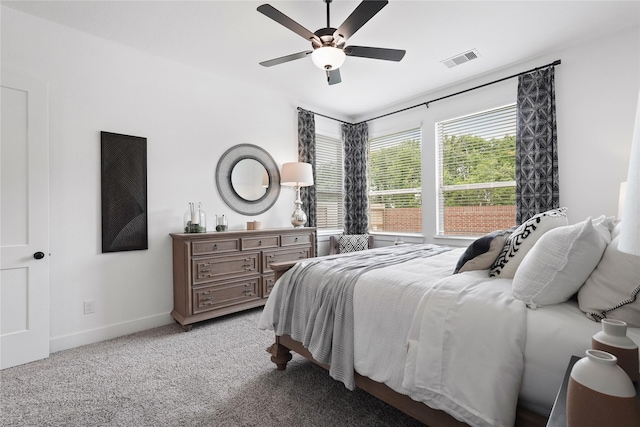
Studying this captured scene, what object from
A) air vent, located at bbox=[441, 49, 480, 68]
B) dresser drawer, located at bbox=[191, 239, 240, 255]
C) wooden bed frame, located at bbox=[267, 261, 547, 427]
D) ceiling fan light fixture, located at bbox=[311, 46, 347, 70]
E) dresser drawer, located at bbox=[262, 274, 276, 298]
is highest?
air vent, located at bbox=[441, 49, 480, 68]

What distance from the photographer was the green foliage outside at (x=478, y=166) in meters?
3.60

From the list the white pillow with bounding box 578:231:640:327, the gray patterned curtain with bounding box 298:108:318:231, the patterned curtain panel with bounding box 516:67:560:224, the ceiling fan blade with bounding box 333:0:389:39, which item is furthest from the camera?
the gray patterned curtain with bounding box 298:108:318:231

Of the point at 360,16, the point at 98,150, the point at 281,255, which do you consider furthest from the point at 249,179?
the point at 360,16

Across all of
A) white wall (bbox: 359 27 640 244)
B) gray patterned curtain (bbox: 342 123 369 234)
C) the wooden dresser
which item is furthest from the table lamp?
white wall (bbox: 359 27 640 244)

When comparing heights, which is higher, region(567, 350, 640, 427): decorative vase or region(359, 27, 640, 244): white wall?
region(359, 27, 640, 244): white wall

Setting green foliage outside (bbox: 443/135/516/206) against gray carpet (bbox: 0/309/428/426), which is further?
green foliage outside (bbox: 443/135/516/206)

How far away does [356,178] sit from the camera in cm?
515

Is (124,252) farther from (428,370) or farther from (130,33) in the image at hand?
(428,370)

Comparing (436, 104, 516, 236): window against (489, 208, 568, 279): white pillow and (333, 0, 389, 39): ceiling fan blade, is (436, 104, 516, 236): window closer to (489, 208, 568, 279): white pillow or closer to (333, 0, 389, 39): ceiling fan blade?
(489, 208, 568, 279): white pillow

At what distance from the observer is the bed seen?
1.10 m

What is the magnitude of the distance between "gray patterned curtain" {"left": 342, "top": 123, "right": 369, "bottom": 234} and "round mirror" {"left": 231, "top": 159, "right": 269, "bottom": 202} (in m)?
1.64

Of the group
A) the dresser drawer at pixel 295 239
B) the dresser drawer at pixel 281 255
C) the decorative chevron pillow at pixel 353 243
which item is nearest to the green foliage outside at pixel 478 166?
the decorative chevron pillow at pixel 353 243

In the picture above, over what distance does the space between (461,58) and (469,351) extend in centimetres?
323

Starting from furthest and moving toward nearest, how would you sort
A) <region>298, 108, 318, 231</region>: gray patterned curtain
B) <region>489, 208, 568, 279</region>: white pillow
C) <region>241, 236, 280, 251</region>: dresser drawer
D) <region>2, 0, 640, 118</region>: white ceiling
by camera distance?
<region>298, 108, 318, 231</region>: gray patterned curtain → <region>241, 236, 280, 251</region>: dresser drawer → <region>2, 0, 640, 118</region>: white ceiling → <region>489, 208, 568, 279</region>: white pillow
